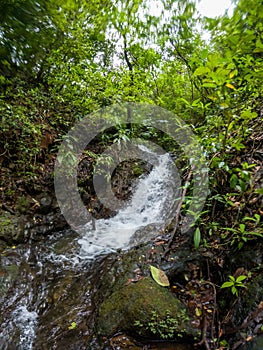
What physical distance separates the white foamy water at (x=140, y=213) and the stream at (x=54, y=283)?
0.02m

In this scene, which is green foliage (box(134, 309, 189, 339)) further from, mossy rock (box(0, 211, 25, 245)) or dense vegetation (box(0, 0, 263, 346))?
mossy rock (box(0, 211, 25, 245))

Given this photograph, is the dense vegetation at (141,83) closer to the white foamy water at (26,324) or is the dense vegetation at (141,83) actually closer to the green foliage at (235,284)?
the green foliage at (235,284)

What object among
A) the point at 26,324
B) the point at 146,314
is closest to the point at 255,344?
the point at 146,314

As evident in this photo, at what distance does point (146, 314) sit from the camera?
196cm

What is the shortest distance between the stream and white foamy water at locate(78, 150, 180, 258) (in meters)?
0.02

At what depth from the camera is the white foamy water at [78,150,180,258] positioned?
3.97 meters

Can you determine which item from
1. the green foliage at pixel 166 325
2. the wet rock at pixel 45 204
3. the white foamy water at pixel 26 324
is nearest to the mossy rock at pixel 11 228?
the wet rock at pixel 45 204

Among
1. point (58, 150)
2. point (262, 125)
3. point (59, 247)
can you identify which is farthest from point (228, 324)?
point (58, 150)

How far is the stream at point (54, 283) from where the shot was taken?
2235mm

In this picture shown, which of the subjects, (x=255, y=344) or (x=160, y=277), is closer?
(x=255, y=344)

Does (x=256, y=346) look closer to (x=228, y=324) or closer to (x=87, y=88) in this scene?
(x=228, y=324)

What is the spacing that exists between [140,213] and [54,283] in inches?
108

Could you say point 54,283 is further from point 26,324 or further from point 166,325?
point 166,325

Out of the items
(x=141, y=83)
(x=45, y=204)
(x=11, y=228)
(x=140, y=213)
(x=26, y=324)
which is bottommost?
(x=26, y=324)
